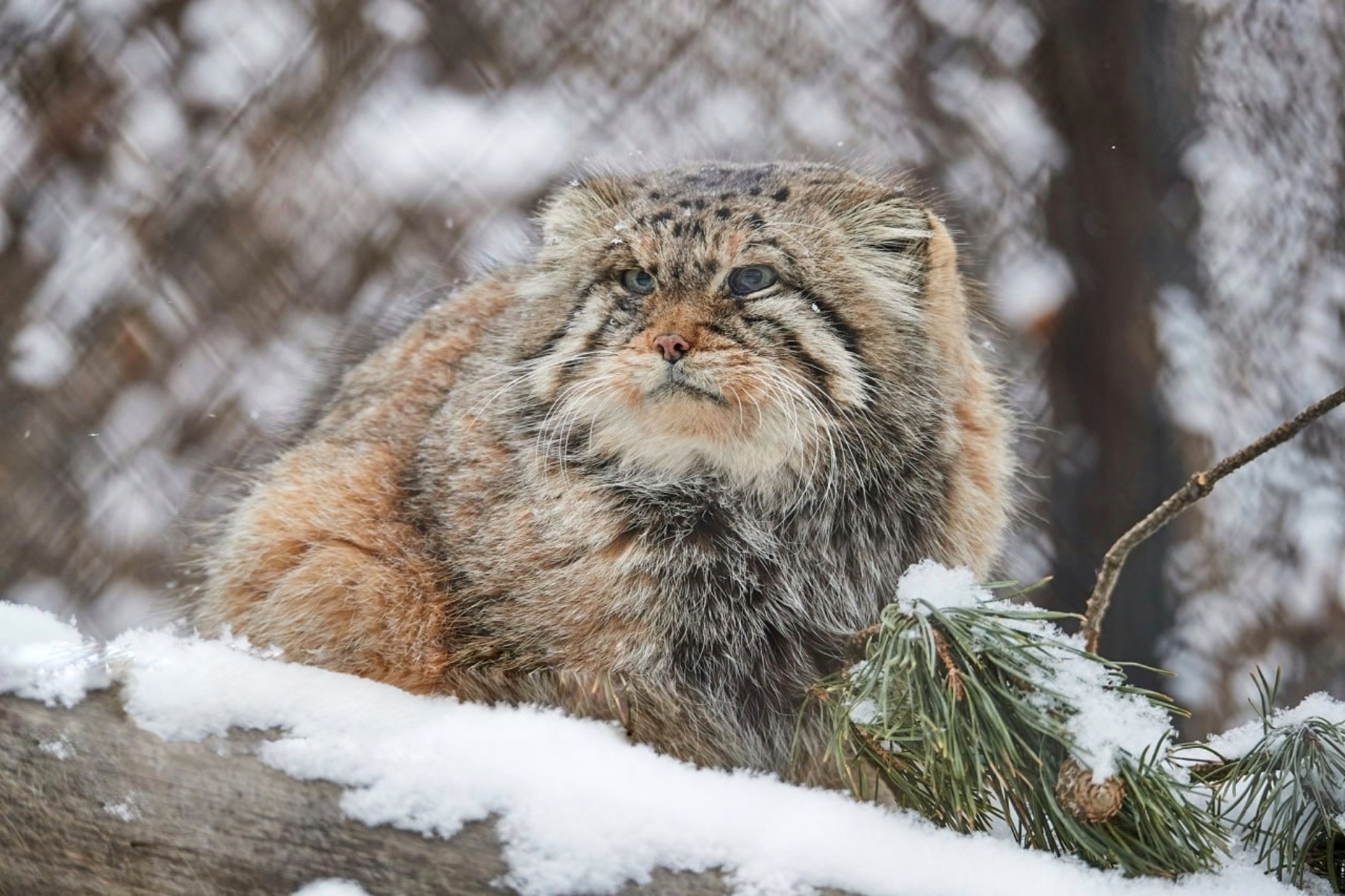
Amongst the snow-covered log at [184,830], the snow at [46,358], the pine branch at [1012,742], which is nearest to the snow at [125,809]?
the snow-covered log at [184,830]

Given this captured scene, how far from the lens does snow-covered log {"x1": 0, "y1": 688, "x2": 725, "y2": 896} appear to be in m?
1.37

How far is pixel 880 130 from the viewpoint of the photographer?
2941 mm

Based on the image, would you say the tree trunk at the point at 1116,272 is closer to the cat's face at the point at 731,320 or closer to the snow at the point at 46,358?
the cat's face at the point at 731,320

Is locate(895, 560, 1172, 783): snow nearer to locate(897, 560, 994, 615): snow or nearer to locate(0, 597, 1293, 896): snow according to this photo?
locate(897, 560, 994, 615): snow

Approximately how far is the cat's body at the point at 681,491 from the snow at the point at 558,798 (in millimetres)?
308

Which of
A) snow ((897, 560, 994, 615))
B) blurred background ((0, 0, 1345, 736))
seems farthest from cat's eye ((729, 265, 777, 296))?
blurred background ((0, 0, 1345, 736))

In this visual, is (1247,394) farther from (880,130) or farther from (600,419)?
(600,419)

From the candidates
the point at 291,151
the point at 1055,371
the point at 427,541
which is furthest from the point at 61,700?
the point at 1055,371

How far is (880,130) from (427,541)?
149cm

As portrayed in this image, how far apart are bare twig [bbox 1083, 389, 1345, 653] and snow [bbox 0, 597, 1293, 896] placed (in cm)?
30

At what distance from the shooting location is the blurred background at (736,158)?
276cm

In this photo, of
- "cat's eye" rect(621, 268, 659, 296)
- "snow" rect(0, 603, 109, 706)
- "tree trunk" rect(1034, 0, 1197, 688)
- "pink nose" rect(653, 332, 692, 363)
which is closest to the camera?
"snow" rect(0, 603, 109, 706)

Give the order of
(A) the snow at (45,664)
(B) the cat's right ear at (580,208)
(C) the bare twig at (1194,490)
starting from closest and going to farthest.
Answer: (C) the bare twig at (1194,490) < (A) the snow at (45,664) < (B) the cat's right ear at (580,208)

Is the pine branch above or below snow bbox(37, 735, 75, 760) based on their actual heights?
above
